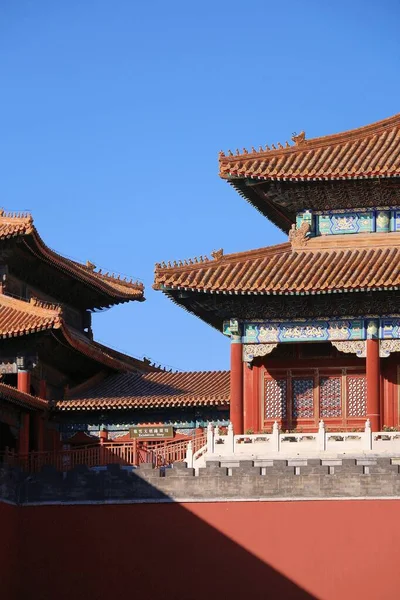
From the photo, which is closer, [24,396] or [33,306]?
[24,396]

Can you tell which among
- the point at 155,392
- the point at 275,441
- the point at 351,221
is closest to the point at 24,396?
the point at 155,392

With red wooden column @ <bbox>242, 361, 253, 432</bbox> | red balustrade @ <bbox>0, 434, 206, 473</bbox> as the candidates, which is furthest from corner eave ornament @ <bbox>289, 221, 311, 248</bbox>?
red balustrade @ <bbox>0, 434, 206, 473</bbox>

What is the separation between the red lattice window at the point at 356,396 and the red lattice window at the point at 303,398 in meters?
0.98

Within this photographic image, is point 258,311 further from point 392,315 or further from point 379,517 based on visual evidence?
point 379,517

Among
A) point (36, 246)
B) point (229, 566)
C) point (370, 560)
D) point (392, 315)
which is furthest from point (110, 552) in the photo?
point (36, 246)

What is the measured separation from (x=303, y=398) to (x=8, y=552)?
9.11 m

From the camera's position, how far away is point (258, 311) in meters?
46.5

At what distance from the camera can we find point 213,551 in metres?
41.9

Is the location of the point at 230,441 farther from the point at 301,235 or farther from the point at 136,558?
the point at 301,235

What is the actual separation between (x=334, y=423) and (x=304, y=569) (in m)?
6.09

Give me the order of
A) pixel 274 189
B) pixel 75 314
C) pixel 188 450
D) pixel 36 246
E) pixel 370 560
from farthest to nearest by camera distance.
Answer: pixel 75 314 < pixel 36 246 < pixel 274 189 < pixel 188 450 < pixel 370 560

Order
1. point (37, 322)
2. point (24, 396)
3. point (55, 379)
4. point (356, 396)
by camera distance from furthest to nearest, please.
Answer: point (55, 379) → point (37, 322) → point (24, 396) → point (356, 396)

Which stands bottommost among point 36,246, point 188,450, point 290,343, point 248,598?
point 248,598

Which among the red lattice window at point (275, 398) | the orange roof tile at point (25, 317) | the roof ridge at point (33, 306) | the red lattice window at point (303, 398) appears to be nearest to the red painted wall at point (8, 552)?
the orange roof tile at point (25, 317)
